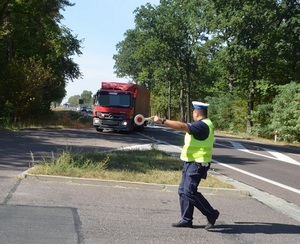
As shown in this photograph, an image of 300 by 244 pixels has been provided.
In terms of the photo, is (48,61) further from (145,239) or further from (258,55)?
(145,239)

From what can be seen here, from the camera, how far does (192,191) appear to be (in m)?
6.05

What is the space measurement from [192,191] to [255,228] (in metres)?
1.23

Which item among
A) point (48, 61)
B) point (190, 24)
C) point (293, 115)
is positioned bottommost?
point (293, 115)

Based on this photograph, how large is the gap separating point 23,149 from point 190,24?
1647 inches

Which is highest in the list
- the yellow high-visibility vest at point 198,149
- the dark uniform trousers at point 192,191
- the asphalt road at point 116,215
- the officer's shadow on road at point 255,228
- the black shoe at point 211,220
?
the yellow high-visibility vest at point 198,149

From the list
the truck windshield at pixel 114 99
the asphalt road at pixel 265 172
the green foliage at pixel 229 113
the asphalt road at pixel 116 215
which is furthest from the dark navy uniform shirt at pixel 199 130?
the green foliage at pixel 229 113

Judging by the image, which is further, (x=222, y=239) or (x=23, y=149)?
(x=23, y=149)

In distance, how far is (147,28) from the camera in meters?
58.9

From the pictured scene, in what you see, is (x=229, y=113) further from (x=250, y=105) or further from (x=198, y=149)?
(x=198, y=149)

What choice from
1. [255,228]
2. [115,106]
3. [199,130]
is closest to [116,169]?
[255,228]

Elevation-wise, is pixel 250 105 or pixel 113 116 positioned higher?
pixel 250 105

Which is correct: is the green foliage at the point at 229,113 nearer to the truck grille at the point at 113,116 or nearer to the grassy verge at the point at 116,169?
the truck grille at the point at 113,116

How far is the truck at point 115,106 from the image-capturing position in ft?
90.1

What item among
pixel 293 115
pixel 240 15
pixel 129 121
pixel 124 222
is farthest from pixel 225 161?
pixel 240 15
